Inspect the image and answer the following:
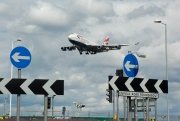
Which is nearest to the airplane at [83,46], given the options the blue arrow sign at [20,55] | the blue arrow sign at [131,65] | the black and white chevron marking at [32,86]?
the blue arrow sign at [131,65]

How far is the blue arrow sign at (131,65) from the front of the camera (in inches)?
590

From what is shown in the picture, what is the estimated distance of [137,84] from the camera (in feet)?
47.8

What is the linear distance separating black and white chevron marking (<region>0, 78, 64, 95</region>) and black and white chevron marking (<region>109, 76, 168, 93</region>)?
222 centimetres

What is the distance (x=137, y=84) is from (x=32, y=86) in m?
3.74

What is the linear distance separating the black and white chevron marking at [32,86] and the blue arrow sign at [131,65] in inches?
142

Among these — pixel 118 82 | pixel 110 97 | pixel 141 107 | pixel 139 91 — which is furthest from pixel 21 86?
pixel 110 97

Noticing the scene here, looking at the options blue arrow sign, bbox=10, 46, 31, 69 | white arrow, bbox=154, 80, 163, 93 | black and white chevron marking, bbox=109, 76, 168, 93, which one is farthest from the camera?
white arrow, bbox=154, 80, 163, 93

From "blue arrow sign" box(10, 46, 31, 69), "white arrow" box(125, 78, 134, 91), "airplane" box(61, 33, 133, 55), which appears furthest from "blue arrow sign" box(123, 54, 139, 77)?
"airplane" box(61, 33, 133, 55)

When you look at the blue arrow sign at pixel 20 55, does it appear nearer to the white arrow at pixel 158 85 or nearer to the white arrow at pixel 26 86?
the white arrow at pixel 26 86

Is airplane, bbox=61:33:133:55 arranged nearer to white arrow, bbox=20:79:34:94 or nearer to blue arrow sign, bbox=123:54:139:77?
blue arrow sign, bbox=123:54:139:77

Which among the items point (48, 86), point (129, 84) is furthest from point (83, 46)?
point (48, 86)

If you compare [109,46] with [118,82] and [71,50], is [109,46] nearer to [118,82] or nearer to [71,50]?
[71,50]

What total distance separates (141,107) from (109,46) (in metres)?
77.5

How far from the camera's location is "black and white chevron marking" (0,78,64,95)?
11.9 m
